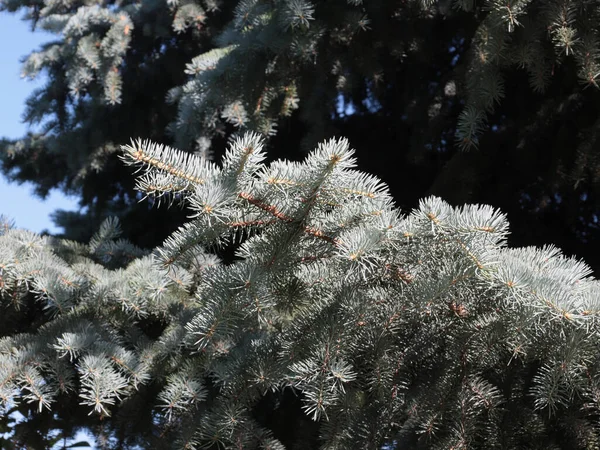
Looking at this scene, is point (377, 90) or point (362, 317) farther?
point (377, 90)

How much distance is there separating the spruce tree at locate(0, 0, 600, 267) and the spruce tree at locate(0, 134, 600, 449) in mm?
806

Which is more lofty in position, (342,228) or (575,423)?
(342,228)

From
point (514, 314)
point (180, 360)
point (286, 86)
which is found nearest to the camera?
point (514, 314)

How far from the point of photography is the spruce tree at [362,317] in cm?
103

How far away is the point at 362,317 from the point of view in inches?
46.6

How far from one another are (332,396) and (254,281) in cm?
24

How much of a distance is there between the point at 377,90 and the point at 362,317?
1.56m

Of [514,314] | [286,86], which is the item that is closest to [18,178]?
[286,86]

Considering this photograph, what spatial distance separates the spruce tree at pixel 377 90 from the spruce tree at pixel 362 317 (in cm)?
81

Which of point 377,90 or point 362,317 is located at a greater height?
point 377,90

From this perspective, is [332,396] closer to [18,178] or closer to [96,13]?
[96,13]

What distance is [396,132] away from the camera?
2736mm

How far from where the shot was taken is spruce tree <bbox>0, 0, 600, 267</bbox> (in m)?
1.91

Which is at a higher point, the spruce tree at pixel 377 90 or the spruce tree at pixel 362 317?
the spruce tree at pixel 377 90
